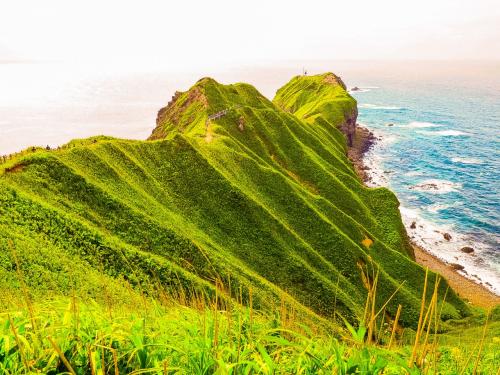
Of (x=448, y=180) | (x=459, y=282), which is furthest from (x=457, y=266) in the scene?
(x=448, y=180)

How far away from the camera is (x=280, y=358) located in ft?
17.8

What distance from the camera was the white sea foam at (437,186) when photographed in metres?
92.9

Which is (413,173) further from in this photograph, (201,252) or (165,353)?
(165,353)

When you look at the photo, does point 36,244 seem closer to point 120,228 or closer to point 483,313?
point 120,228

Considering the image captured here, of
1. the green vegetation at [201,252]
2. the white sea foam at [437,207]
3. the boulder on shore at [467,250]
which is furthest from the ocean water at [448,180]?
the green vegetation at [201,252]

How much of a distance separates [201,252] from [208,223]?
28.2 meters

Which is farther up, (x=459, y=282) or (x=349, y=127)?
(x=349, y=127)

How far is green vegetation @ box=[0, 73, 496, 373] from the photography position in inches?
195

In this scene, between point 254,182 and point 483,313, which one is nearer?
point 483,313

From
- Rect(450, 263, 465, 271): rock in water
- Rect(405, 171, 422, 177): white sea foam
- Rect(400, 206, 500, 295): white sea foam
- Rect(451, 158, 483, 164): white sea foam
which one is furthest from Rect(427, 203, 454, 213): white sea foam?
Rect(451, 158, 483, 164): white sea foam

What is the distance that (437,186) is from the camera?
314ft

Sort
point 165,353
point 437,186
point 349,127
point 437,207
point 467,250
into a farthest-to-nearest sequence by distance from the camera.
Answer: point 349,127 < point 437,186 < point 437,207 < point 467,250 < point 165,353

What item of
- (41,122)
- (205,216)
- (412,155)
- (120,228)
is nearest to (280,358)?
(120,228)

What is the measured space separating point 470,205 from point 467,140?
220 feet
